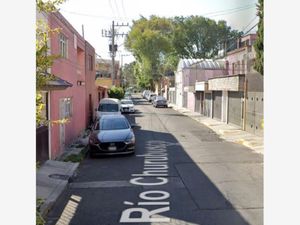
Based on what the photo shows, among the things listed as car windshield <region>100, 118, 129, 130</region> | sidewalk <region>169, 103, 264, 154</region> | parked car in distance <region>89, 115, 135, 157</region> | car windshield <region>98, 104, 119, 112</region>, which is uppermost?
car windshield <region>98, 104, 119, 112</region>

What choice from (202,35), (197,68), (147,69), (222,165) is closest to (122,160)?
(222,165)

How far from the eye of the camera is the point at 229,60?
3669cm

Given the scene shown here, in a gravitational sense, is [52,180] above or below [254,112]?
below

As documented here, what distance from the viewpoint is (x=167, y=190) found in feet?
29.3

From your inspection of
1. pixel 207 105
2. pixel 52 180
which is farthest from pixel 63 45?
pixel 207 105

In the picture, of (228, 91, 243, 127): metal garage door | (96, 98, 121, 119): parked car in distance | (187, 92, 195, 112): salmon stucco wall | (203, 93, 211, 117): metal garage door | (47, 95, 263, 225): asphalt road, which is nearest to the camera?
(47, 95, 263, 225): asphalt road

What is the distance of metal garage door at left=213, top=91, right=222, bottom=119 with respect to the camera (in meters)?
29.0

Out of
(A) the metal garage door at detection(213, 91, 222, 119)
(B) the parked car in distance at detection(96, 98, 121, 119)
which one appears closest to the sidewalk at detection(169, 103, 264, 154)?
(A) the metal garage door at detection(213, 91, 222, 119)

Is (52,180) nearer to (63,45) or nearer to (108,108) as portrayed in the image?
(63,45)

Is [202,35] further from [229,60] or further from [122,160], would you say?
[229,60]

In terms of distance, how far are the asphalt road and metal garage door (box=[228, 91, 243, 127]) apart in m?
8.51

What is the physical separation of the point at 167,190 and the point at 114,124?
23.0 feet

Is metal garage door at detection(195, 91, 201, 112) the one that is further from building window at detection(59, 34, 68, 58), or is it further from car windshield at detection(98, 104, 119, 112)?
building window at detection(59, 34, 68, 58)

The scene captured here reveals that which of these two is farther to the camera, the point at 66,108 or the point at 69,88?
the point at 69,88
